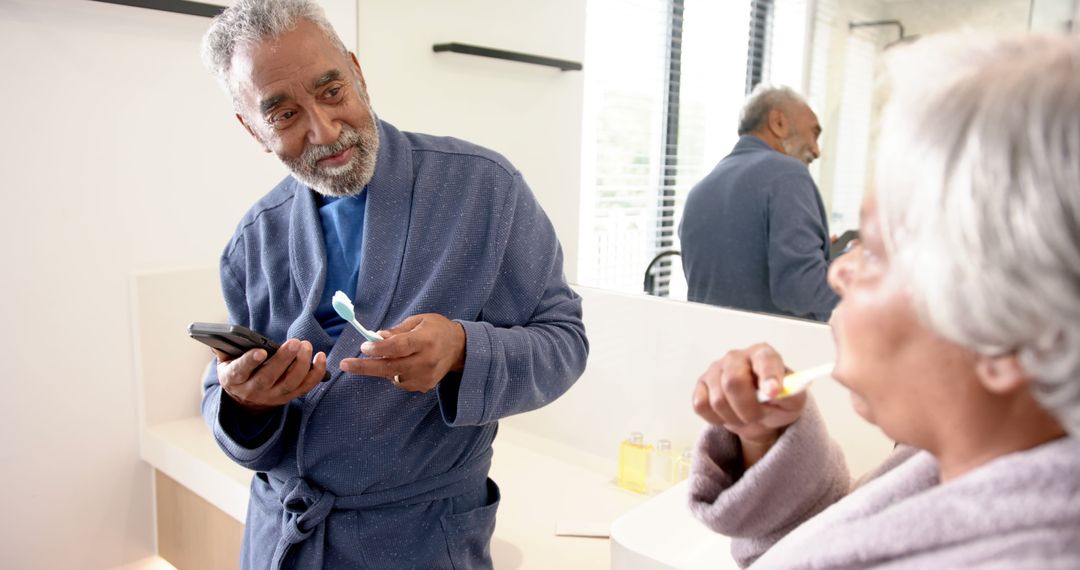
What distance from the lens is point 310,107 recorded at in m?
1.12

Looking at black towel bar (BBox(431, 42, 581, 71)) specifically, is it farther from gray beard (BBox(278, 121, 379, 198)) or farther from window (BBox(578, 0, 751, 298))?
gray beard (BBox(278, 121, 379, 198))

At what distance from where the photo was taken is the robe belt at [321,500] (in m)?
1.10

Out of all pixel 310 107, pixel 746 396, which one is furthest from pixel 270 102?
pixel 746 396

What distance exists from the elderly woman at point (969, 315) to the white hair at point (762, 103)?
0.99 metres

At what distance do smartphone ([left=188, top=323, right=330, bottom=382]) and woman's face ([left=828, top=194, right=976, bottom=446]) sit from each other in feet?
2.21

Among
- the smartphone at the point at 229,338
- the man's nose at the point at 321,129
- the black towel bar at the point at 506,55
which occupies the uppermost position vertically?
the black towel bar at the point at 506,55

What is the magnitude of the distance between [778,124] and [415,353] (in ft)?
3.02

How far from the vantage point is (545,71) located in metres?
2.09

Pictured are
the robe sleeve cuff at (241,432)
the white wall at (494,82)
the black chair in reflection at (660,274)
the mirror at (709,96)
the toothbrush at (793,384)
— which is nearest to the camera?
the toothbrush at (793,384)

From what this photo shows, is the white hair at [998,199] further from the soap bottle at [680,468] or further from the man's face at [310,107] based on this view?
the soap bottle at [680,468]

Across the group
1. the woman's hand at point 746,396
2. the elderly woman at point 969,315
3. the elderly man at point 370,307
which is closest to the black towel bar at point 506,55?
the elderly man at point 370,307

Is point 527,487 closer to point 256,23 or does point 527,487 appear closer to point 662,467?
point 662,467

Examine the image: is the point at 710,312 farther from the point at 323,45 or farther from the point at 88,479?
the point at 88,479

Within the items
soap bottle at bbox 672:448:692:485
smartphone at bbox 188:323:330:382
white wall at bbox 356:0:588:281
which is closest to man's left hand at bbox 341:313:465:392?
smartphone at bbox 188:323:330:382
